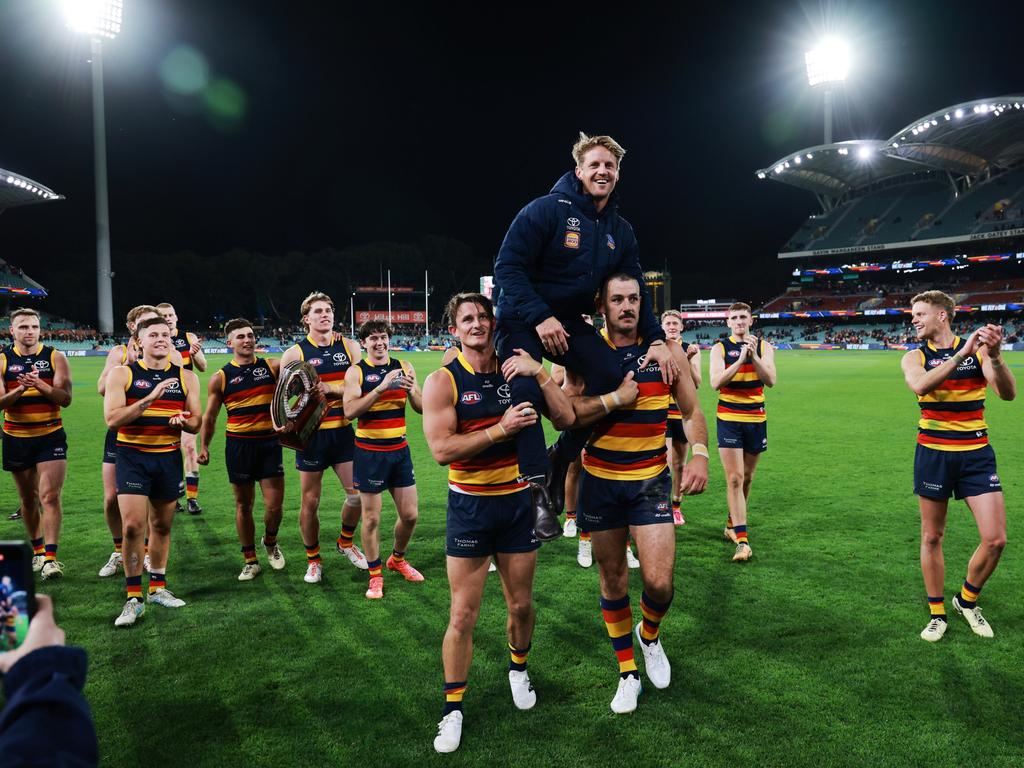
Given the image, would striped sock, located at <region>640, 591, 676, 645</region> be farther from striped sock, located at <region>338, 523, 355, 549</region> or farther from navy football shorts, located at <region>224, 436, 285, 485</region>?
navy football shorts, located at <region>224, 436, 285, 485</region>

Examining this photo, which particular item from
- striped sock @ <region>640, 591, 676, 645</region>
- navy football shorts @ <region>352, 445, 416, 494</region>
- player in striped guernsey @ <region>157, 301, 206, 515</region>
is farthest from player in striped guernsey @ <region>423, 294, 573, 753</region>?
player in striped guernsey @ <region>157, 301, 206, 515</region>

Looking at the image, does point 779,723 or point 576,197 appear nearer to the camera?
point 779,723

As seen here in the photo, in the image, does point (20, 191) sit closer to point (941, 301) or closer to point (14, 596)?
point (941, 301)

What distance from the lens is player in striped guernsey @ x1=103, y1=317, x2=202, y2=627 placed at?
17.3 ft

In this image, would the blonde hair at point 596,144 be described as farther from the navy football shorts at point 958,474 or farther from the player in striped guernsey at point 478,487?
the navy football shorts at point 958,474

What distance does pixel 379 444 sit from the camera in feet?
19.8

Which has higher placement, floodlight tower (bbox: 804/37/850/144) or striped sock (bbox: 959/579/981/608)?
floodlight tower (bbox: 804/37/850/144)

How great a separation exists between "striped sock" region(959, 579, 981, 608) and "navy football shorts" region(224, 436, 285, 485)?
19.2ft

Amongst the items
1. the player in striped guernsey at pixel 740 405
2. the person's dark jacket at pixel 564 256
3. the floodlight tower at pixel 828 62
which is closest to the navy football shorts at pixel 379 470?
the person's dark jacket at pixel 564 256

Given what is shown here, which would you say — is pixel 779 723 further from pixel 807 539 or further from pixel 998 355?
pixel 807 539

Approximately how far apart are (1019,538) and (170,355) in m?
8.70

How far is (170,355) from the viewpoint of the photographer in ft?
18.8

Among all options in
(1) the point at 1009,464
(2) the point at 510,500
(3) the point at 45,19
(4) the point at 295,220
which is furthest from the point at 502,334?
(4) the point at 295,220

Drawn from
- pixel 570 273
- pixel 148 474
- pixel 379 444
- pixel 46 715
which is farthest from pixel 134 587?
pixel 46 715
